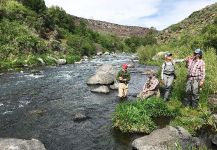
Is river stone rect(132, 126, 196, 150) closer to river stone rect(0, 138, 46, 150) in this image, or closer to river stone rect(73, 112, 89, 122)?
river stone rect(0, 138, 46, 150)

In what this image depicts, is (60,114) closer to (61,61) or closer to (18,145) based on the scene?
(18,145)

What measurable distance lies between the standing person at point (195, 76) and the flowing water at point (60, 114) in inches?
168

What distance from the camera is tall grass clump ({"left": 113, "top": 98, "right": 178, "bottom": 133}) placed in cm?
1595

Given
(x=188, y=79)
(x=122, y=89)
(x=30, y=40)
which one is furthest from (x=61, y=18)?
(x=188, y=79)

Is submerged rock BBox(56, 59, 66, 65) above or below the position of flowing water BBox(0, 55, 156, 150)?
below

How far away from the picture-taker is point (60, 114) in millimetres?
19859

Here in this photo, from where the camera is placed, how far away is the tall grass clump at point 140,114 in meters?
16.0

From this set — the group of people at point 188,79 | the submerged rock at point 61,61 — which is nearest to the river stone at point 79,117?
the group of people at point 188,79

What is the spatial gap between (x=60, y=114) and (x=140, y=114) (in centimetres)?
518

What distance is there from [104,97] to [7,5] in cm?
5580

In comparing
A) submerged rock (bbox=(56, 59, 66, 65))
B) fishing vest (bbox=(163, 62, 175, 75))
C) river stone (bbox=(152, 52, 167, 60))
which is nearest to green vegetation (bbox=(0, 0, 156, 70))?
submerged rock (bbox=(56, 59, 66, 65))

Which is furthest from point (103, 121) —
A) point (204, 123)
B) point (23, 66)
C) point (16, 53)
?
point (16, 53)

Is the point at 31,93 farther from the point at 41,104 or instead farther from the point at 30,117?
the point at 30,117

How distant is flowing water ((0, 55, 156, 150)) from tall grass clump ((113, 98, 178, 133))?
486mm
